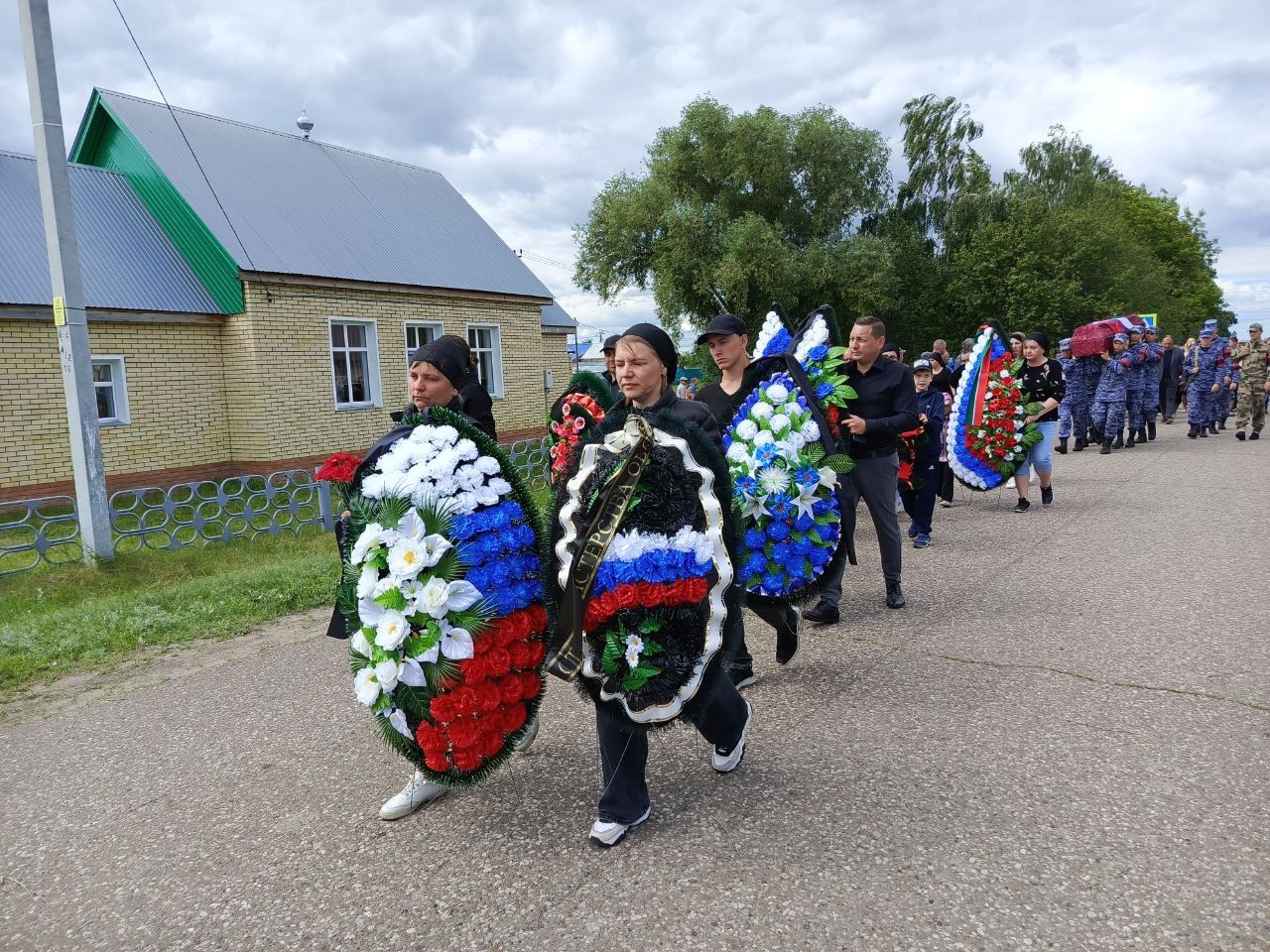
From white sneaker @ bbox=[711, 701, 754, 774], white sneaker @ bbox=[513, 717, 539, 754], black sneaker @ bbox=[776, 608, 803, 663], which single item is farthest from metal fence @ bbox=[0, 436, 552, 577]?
white sneaker @ bbox=[711, 701, 754, 774]

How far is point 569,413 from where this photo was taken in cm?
768

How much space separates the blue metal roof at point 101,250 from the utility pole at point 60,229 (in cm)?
511

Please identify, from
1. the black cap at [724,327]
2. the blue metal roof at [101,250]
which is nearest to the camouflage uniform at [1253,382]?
the black cap at [724,327]

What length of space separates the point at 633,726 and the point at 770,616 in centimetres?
184

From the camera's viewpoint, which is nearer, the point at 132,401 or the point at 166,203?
the point at 132,401

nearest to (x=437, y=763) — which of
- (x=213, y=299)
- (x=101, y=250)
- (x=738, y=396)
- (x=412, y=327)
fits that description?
(x=738, y=396)

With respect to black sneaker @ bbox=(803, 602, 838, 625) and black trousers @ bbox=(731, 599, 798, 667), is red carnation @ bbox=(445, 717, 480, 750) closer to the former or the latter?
black trousers @ bbox=(731, 599, 798, 667)

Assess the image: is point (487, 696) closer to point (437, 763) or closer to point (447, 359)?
point (437, 763)

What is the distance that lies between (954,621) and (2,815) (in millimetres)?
5283

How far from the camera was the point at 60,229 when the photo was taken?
783cm

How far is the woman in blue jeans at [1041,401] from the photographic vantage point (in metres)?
9.57

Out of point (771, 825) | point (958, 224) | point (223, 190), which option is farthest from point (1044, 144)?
point (771, 825)

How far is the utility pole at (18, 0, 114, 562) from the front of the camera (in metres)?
7.74

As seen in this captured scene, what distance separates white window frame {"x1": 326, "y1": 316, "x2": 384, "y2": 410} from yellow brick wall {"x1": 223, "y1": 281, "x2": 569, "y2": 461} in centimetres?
6
